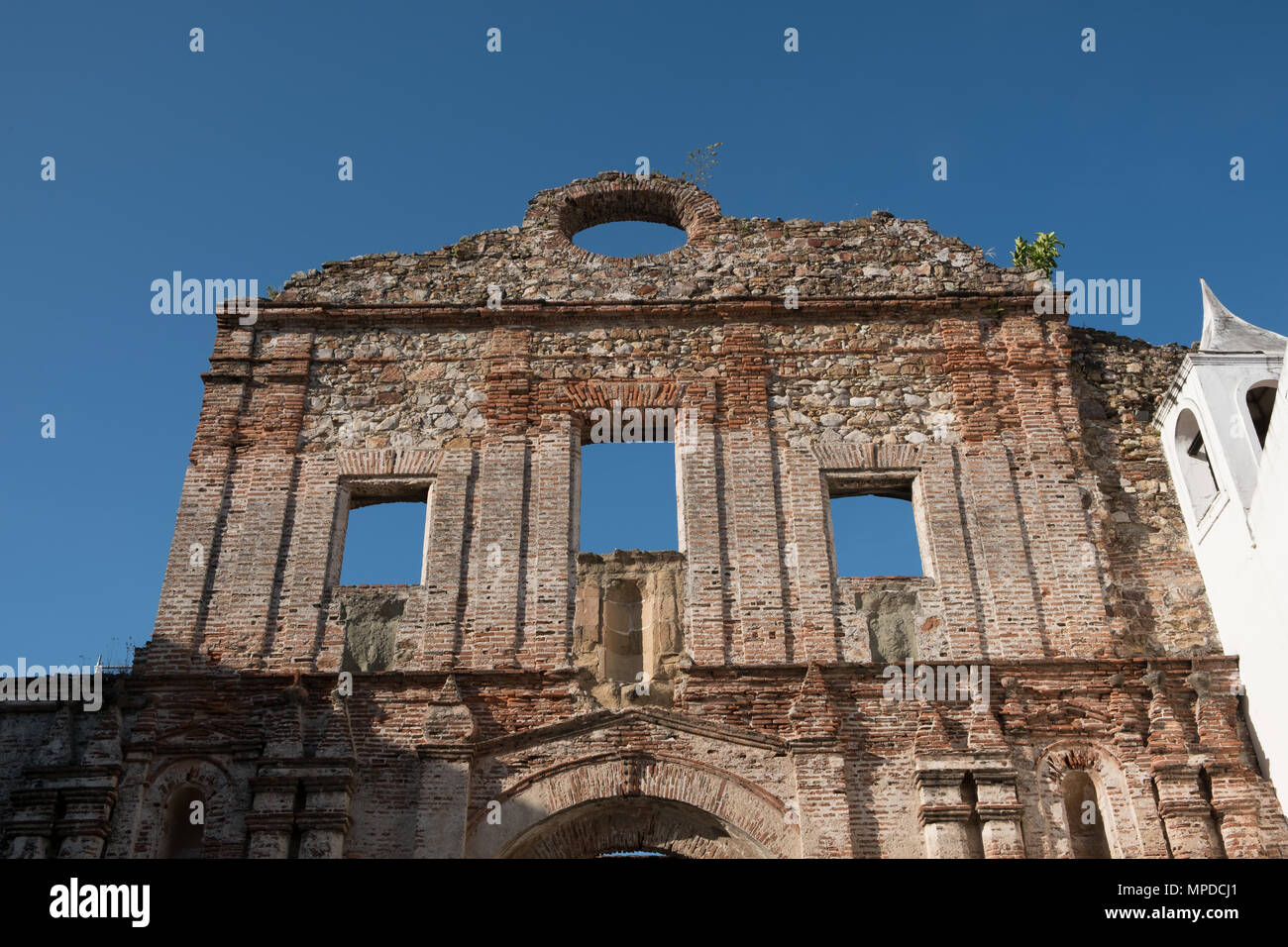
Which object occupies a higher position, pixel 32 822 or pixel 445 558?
pixel 445 558

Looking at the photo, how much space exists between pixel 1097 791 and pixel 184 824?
7.21 meters

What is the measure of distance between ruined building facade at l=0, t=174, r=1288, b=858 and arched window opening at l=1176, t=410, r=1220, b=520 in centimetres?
28

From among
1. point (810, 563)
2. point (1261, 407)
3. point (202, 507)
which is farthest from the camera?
point (202, 507)

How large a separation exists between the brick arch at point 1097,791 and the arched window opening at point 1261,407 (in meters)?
3.42

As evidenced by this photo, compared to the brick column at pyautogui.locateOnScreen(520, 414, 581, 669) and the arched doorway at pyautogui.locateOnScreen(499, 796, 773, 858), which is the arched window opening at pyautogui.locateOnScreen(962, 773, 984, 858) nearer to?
the arched doorway at pyautogui.locateOnScreen(499, 796, 773, 858)

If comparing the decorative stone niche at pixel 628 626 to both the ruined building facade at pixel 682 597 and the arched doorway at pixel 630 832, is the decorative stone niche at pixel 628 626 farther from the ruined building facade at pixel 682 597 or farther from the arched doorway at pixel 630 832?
the arched doorway at pixel 630 832

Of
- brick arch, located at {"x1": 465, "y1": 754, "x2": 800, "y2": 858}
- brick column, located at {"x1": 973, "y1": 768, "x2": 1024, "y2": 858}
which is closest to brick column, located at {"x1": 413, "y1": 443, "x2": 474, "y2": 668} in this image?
brick arch, located at {"x1": 465, "y1": 754, "x2": 800, "y2": 858}

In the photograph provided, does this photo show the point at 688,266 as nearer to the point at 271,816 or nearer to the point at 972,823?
the point at 972,823

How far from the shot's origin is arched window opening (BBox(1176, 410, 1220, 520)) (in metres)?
11.6

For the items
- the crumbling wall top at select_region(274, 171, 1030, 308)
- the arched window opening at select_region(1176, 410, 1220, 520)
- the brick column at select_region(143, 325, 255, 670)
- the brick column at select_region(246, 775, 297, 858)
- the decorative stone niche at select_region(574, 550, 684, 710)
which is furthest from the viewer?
the crumbling wall top at select_region(274, 171, 1030, 308)

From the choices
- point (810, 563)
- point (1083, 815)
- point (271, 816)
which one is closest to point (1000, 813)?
point (1083, 815)

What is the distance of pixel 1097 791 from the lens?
1030 centimetres

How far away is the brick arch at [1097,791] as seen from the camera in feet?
32.6
